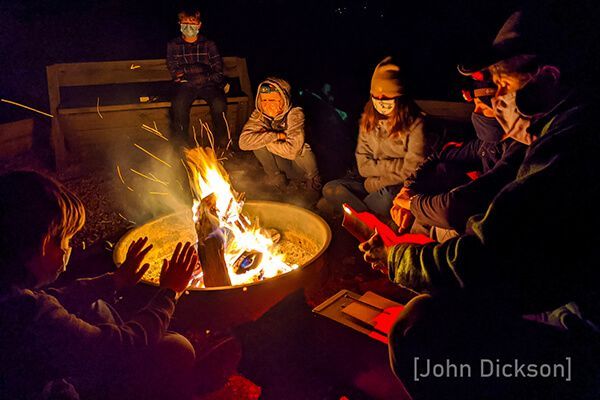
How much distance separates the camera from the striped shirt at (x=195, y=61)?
720cm

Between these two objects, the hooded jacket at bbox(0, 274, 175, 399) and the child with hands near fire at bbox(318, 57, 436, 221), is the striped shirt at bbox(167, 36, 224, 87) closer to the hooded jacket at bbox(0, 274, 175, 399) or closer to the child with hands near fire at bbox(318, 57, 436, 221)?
the child with hands near fire at bbox(318, 57, 436, 221)

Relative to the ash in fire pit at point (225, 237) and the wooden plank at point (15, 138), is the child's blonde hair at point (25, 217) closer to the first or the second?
the ash in fire pit at point (225, 237)

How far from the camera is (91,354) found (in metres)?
2.05

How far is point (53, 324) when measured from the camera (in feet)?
6.47

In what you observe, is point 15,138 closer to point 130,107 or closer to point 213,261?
point 130,107

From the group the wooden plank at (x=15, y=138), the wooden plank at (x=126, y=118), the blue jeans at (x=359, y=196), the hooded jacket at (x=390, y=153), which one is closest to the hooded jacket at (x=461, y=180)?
the hooded jacket at (x=390, y=153)

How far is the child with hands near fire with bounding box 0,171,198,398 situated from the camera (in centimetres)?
190

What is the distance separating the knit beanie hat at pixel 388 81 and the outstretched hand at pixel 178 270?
296 cm

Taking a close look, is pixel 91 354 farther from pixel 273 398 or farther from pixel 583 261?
pixel 583 261

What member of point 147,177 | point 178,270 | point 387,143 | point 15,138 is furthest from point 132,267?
point 15,138

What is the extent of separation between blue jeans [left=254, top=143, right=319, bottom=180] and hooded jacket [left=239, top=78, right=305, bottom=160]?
0.11m

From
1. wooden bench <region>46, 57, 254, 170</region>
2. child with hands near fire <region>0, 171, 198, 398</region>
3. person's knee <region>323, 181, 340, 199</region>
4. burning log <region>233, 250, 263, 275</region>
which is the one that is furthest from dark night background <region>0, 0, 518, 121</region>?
child with hands near fire <region>0, 171, 198, 398</region>

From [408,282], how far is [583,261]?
0.80 m

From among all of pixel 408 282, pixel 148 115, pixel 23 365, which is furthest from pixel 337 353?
pixel 148 115
